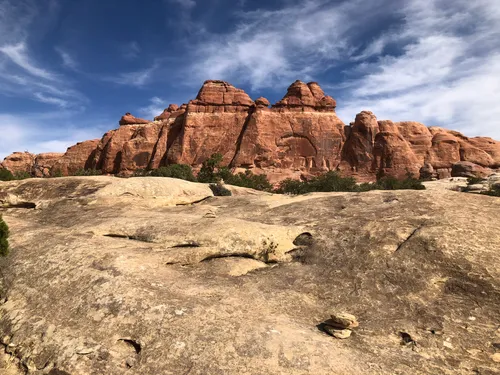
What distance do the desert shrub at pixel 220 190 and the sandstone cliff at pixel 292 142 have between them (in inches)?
2303

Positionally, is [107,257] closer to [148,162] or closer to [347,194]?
[347,194]

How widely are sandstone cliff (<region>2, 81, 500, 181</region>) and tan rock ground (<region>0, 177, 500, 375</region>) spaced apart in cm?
6774

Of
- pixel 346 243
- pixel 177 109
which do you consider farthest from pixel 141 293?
pixel 177 109

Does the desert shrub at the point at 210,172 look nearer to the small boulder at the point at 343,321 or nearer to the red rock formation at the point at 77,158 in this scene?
the small boulder at the point at 343,321

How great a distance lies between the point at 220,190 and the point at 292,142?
66.5 metres

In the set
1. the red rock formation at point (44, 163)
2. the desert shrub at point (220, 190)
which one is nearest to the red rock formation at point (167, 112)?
the red rock formation at point (44, 163)

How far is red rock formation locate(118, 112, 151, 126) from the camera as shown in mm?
96750

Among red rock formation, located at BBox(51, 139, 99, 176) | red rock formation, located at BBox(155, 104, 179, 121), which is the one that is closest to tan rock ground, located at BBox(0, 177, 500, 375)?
red rock formation, located at BBox(155, 104, 179, 121)

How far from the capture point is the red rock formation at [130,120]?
96750mm

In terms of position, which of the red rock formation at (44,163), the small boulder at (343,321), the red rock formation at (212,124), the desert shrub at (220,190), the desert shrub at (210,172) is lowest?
the small boulder at (343,321)

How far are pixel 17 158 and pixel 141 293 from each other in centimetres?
11819

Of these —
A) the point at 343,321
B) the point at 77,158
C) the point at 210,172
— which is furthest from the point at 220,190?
the point at 77,158

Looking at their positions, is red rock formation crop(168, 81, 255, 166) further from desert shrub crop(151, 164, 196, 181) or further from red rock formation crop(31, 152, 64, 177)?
red rock formation crop(31, 152, 64, 177)

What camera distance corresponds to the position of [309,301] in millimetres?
7352
